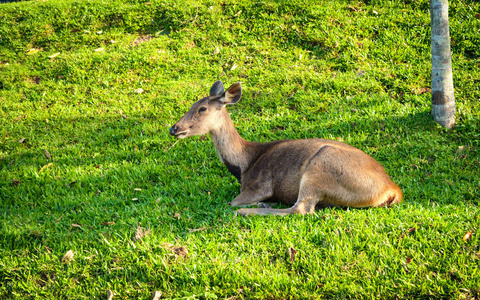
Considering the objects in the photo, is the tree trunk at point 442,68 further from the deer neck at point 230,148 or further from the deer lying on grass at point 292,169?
the deer neck at point 230,148

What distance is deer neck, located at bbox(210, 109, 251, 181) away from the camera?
18.8 ft

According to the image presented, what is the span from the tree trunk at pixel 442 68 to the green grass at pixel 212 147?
22 centimetres

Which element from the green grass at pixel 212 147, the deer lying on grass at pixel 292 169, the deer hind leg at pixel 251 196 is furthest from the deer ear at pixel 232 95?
the deer hind leg at pixel 251 196

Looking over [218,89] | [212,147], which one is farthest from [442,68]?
[212,147]

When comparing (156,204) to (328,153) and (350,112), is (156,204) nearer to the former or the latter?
(328,153)

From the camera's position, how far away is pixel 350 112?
295 inches

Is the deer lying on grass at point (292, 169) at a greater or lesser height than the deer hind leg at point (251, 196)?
greater

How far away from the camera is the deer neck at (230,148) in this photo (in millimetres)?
5742

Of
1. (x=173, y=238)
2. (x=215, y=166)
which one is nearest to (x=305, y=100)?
(x=215, y=166)

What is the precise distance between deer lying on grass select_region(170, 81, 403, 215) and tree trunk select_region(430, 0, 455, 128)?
2.58 metres

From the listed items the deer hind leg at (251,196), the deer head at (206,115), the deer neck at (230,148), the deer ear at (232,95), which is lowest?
the deer hind leg at (251,196)

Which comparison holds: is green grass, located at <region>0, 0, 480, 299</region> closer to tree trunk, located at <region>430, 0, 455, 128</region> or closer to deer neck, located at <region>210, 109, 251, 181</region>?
tree trunk, located at <region>430, 0, 455, 128</region>

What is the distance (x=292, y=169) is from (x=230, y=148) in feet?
3.49

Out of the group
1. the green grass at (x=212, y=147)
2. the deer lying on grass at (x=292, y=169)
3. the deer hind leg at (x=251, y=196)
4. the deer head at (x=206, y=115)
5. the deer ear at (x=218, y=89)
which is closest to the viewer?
the green grass at (x=212, y=147)
